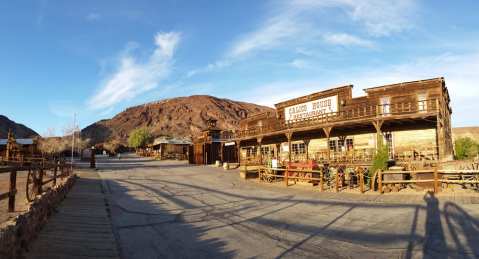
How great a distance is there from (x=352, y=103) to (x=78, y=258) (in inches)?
1060

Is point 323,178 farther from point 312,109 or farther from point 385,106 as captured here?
point 312,109

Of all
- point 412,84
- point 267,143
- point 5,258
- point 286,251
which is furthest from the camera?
point 267,143

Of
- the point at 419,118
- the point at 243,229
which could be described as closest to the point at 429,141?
the point at 419,118

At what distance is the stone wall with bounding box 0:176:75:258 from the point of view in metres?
5.26

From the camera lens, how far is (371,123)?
86.5 ft

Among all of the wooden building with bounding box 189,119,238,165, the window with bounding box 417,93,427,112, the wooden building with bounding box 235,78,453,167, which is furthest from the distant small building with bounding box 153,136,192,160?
the window with bounding box 417,93,427,112

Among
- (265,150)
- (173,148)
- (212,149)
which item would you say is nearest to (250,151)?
(265,150)

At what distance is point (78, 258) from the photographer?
6.50m

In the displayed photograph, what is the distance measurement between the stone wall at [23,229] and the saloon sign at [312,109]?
23974 mm

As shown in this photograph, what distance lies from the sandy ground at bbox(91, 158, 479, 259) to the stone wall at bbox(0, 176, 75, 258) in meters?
1.79

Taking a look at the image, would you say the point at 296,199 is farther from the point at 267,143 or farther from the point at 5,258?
the point at 267,143

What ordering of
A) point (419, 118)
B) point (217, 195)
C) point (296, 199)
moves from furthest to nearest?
point (419, 118)
point (217, 195)
point (296, 199)

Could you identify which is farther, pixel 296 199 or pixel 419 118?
pixel 419 118

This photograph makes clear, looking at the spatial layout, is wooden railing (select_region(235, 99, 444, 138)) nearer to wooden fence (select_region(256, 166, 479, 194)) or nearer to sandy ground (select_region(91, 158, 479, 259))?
wooden fence (select_region(256, 166, 479, 194))
